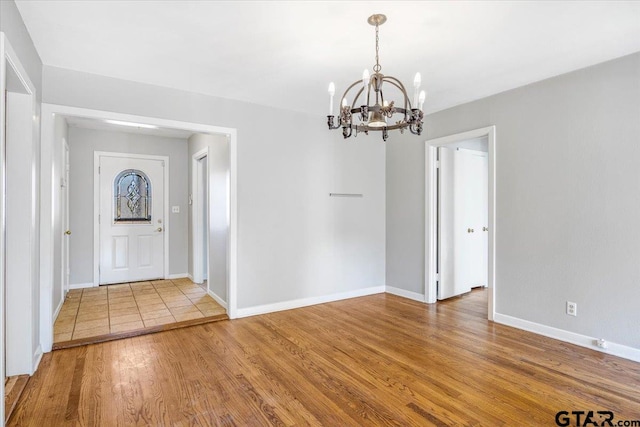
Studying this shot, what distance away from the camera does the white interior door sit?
4.54m

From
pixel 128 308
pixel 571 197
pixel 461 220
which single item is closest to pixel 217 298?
pixel 128 308

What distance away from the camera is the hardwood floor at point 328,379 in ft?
6.70

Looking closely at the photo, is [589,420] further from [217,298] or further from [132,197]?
[132,197]

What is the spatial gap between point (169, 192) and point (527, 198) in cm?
537

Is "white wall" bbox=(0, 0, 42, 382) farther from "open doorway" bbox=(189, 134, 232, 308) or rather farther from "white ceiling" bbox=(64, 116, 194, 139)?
"white ceiling" bbox=(64, 116, 194, 139)

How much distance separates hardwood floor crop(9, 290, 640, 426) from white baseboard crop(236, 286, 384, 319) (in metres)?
0.36

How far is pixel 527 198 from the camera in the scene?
136 inches

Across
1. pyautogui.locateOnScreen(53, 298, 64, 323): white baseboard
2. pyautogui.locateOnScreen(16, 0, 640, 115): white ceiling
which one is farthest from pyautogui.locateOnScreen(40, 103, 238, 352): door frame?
pyautogui.locateOnScreen(53, 298, 64, 323): white baseboard

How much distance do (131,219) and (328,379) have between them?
15.3 feet

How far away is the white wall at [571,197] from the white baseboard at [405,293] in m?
1.07

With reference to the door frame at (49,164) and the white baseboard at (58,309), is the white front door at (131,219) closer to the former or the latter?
the white baseboard at (58,309)

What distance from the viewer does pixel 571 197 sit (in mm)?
3121

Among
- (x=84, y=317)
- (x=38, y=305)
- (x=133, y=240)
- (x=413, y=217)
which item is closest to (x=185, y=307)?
(x=84, y=317)

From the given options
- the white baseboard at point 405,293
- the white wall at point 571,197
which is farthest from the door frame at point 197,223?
the white wall at point 571,197
